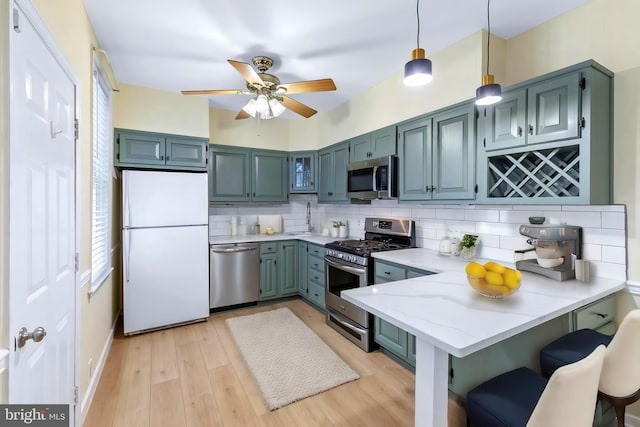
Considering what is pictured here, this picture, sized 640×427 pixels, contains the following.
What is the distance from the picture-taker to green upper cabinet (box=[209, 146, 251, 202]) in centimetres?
390

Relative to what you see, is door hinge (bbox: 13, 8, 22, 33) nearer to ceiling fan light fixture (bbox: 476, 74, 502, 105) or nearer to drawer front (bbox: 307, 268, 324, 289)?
ceiling fan light fixture (bbox: 476, 74, 502, 105)

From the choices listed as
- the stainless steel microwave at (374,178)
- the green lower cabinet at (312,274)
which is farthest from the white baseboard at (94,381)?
the stainless steel microwave at (374,178)

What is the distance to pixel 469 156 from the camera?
232 centimetres

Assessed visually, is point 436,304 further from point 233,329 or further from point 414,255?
point 233,329

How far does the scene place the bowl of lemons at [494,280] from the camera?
1438 mm

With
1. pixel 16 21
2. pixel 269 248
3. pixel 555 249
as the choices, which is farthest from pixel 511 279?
pixel 269 248

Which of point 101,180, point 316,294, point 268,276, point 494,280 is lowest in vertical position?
point 316,294

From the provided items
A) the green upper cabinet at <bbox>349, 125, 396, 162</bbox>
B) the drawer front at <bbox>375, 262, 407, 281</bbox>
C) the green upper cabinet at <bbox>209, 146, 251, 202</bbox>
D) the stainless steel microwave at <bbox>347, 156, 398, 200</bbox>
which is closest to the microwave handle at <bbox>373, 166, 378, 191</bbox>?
the stainless steel microwave at <bbox>347, 156, 398, 200</bbox>

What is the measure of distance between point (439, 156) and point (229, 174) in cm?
270

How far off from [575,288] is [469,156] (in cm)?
112

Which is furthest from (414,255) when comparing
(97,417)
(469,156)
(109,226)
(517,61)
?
(109,226)

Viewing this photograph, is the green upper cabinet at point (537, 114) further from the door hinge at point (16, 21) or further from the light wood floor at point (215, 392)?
the door hinge at point (16, 21)

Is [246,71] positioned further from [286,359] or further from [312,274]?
[312,274]

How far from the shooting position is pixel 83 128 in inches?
76.0
